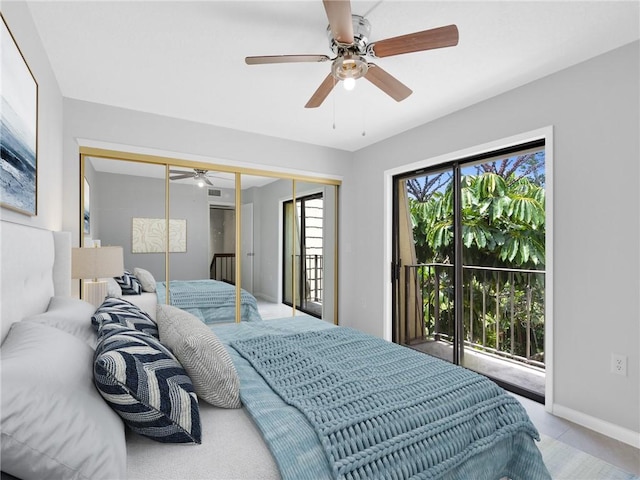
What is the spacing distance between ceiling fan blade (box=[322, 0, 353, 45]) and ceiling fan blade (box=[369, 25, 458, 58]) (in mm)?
171

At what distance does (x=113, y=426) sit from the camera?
95cm

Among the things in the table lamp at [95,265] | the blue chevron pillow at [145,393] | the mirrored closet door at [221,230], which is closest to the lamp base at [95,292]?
the table lamp at [95,265]

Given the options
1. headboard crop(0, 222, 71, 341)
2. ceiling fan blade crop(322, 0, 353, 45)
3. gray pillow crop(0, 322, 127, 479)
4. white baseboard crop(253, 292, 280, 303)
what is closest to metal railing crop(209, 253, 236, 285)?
white baseboard crop(253, 292, 280, 303)

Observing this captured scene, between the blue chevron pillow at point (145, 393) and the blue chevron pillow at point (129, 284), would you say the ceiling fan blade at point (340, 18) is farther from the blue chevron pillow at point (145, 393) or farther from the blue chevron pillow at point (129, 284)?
the blue chevron pillow at point (129, 284)

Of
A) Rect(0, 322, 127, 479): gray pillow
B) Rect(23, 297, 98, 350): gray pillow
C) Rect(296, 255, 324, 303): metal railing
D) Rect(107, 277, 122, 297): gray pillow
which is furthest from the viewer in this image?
Rect(296, 255, 324, 303): metal railing

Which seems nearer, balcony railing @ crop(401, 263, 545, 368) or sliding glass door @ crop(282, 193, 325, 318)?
balcony railing @ crop(401, 263, 545, 368)

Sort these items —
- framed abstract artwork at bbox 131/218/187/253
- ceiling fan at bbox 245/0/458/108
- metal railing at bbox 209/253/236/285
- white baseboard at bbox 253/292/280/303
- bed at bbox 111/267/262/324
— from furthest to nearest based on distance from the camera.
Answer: white baseboard at bbox 253/292/280/303, metal railing at bbox 209/253/236/285, framed abstract artwork at bbox 131/218/187/253, bed at bbox 111/267/262/324, ceiling fan at bbox 245/0/458/108

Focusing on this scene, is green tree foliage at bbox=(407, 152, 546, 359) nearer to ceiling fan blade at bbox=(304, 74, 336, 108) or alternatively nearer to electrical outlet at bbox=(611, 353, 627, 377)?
electrical outlet at bbox=(611, 353, 627, 377)

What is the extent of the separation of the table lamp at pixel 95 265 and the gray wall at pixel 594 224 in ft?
11.0

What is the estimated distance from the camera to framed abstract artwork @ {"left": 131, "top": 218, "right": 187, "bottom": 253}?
135 inches

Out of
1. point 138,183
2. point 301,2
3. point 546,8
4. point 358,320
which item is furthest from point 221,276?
point 546,8

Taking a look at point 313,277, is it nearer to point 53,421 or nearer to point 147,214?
point 147,214

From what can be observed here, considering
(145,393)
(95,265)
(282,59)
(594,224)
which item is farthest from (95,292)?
(594,224)

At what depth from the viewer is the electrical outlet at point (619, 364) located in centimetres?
220
